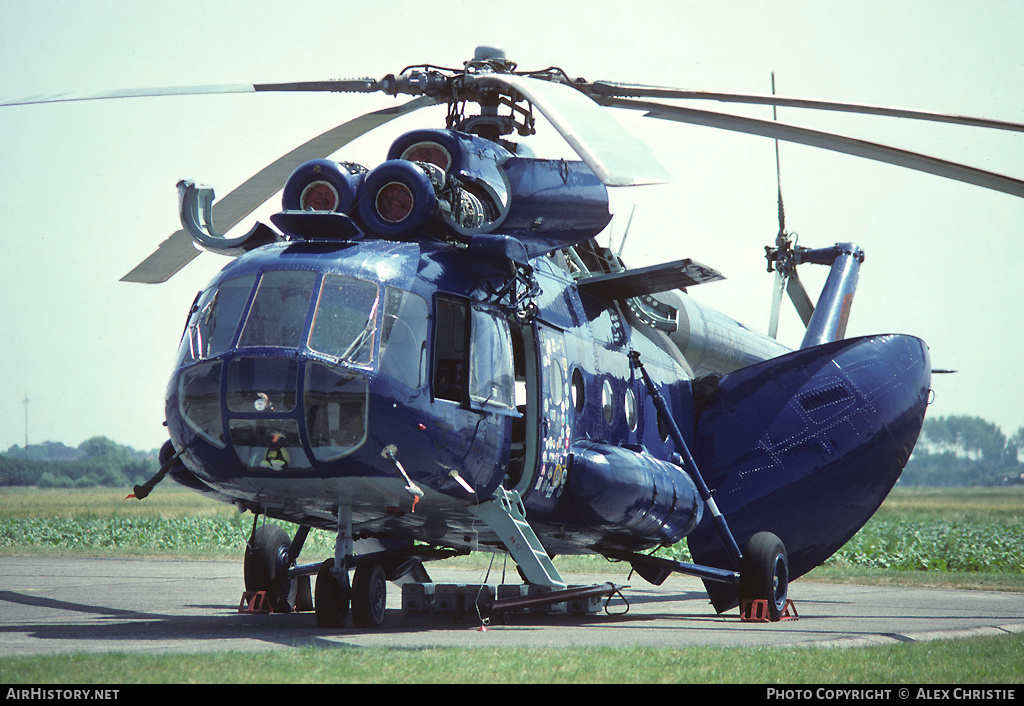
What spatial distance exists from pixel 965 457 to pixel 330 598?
17701 centimetres

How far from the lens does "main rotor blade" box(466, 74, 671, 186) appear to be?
24.0 ft

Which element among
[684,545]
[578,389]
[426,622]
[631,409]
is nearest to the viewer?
[426,622]

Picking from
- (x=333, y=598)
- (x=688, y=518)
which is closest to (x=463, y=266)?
(x=333, y=598)

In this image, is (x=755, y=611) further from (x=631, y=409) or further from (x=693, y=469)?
(x=631, y=409)

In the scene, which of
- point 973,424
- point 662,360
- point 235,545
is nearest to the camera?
point 662,360

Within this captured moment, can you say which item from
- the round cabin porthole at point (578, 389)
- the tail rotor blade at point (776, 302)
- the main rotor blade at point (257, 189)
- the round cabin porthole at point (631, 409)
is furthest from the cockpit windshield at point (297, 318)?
the tail rotor blade at point (776, 302)

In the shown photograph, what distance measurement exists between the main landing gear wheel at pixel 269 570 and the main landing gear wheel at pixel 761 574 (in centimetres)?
488

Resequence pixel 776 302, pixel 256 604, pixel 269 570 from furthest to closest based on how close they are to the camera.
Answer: pixel 776 302, pixel 269 570, pixel 256 604

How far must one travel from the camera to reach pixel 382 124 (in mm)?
11789

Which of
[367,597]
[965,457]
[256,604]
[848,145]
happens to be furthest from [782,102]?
[965,457]

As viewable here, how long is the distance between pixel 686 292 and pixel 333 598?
7.36 metres

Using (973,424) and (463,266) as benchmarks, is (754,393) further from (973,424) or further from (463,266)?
(973,424)

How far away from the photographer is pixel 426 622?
10844mm

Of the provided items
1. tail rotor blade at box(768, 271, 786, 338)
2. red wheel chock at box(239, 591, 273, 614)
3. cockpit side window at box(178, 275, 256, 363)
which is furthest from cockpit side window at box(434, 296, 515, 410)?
tail rotor blade at box(768, 271, 786, 338)
